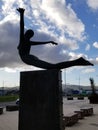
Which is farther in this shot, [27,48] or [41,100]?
[27,48]

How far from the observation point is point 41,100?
34.3ft

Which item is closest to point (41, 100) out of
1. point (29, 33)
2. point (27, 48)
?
point (27, 48)

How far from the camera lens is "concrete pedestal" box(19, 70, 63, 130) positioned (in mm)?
10195

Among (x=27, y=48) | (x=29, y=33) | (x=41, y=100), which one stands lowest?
(x=41, y=100)

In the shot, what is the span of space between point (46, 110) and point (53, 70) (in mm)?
1280

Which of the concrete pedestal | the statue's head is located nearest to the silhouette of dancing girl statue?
the statue's head

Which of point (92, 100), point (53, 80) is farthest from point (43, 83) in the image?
point (92, 100)

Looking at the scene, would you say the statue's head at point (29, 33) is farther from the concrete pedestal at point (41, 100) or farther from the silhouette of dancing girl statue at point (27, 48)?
the concrete pedestal at point (41, 100)

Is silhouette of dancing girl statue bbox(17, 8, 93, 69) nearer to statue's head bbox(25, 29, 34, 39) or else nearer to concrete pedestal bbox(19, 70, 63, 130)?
statue's head bbox(25, 29, 34, 39)

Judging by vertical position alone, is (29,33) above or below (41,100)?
above

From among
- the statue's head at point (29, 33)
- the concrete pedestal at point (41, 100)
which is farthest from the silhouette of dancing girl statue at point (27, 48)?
the concrete pedestal at point (41, 100)

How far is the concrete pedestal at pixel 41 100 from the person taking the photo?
33.4ft

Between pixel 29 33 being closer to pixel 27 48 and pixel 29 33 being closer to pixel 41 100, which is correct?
pixel 27 48

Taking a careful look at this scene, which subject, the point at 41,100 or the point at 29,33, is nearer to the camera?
the point at 41,100
